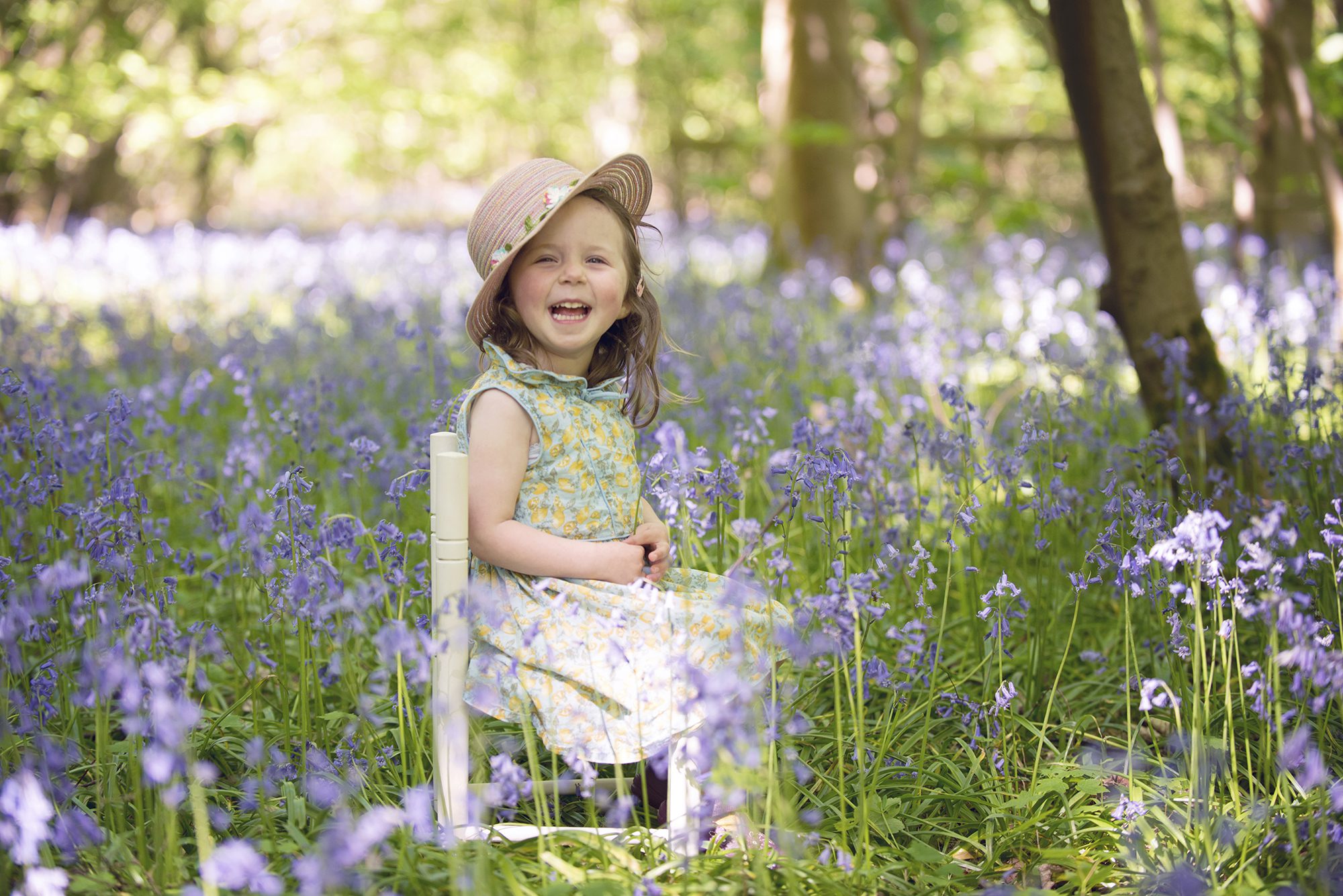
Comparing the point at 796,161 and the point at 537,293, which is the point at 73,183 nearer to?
the point at 796,161

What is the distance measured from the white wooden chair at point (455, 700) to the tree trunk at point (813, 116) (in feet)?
22.2

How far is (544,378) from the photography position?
228 centimetres

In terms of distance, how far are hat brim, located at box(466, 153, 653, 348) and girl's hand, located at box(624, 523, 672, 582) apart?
525 mm

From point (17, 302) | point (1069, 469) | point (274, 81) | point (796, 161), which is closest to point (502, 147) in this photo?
point (274, 81)

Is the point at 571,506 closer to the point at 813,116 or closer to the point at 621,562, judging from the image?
the point at 621,562

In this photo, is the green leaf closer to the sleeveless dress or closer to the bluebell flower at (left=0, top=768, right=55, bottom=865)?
the sleeveless dress

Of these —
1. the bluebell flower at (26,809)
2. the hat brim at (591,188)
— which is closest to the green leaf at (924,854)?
the hat brim at (591,188)

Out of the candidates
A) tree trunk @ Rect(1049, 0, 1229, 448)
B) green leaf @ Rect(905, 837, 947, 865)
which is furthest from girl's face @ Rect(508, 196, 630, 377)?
tree trunk @ Rect(1049, 0, 1229, 448)

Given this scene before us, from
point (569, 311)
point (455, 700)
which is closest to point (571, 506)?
point (569, 311)

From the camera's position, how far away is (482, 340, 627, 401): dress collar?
2.24 meters

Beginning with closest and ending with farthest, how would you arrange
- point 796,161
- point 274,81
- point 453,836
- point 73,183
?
point 453,836 → point 796,161 → point 274,81 → point 73,183

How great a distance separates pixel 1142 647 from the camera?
287 centimetres

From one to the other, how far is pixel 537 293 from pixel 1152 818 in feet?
5.25

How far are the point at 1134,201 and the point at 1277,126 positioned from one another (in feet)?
10.4
